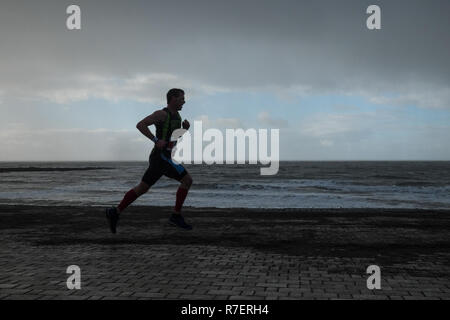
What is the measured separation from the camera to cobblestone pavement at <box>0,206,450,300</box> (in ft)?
12.7

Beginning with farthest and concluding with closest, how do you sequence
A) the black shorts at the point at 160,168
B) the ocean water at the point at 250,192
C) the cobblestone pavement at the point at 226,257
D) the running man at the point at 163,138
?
the ocean water at the point at 250,192, the black shorts at the point at 160,168, the running man at the point at 163,138, the cobblestone pavement at the point at 226,257

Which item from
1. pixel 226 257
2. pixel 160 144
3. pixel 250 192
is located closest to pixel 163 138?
pixel 160 144

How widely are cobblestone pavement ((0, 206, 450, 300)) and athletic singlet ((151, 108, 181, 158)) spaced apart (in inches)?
56.5

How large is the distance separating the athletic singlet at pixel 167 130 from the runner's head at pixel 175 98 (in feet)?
0.48

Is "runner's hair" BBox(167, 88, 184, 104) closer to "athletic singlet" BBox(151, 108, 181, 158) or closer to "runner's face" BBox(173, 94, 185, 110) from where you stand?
"runner's face" BBox(173, 94, 185, 110)

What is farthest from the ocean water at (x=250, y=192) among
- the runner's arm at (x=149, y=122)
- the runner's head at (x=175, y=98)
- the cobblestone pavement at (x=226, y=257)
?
the runner's arm at (x=149, y=122)

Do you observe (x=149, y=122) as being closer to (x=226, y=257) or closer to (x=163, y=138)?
(x=163, y=138)

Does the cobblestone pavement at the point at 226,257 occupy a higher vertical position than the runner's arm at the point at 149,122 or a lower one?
lower

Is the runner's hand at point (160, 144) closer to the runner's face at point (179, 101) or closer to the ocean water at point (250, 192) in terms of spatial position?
the runner's face at point (179, 101)

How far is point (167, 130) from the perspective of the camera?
6.70 m

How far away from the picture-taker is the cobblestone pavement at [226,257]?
3871 millimetres

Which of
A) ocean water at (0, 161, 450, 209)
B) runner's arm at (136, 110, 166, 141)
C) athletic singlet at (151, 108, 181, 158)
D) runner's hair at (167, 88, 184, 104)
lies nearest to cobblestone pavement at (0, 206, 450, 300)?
athletic singlet at (151, 108, 181, 158)

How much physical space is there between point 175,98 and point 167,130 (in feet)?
1.84

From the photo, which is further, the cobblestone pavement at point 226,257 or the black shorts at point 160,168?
the black shorts at point 160,168
